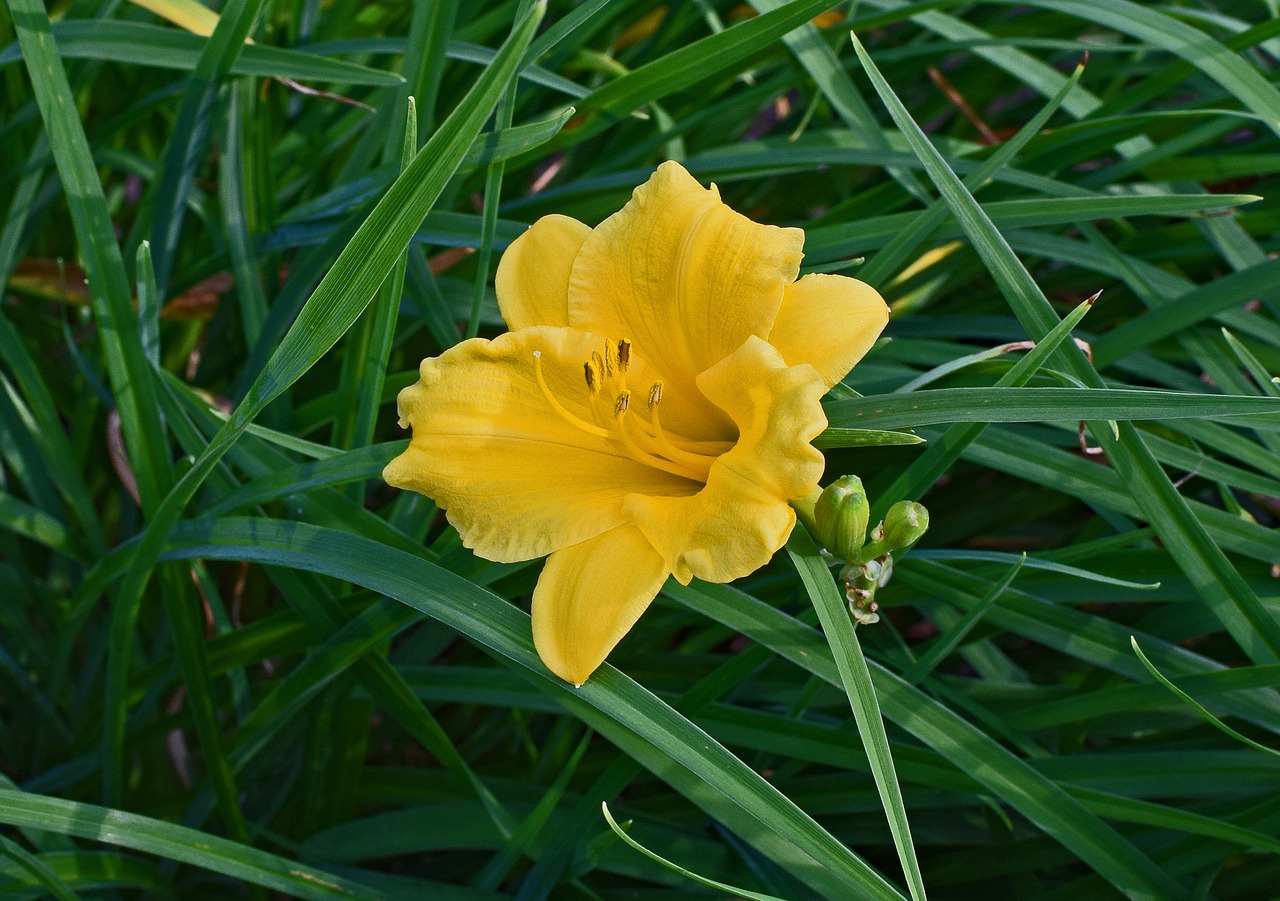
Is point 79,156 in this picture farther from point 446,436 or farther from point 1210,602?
point 1210,602

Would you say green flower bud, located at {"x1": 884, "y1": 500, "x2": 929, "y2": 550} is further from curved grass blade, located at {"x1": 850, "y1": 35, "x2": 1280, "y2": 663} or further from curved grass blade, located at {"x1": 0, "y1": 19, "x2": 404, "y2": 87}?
curved grass blade, located at {"x1": 0, "y1": 19, "x2": 404, "y2": 87}

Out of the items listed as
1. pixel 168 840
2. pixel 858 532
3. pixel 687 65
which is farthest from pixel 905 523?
pixel 168 840

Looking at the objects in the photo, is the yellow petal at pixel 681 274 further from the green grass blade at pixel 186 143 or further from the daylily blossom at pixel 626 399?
the green grass blade at pixel 186 143

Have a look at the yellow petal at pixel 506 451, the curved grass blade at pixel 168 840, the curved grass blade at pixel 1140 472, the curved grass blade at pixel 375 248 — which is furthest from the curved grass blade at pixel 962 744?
the curved grass blade at pixel 168 840

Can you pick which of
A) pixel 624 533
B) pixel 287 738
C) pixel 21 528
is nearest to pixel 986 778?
pixel 624 533

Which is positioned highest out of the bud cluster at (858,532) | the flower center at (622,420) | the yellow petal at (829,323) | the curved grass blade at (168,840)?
the yellow petal at (829,323)

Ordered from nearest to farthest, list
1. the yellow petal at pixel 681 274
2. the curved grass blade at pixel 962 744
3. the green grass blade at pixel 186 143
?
the yellow petal at pixel 681 274 < the curved grass blade at pixel 962 744 < the green grass blade at pixel 186 143

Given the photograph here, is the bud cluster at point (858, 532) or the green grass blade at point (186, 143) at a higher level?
the green grass blade at point (186, 143)
